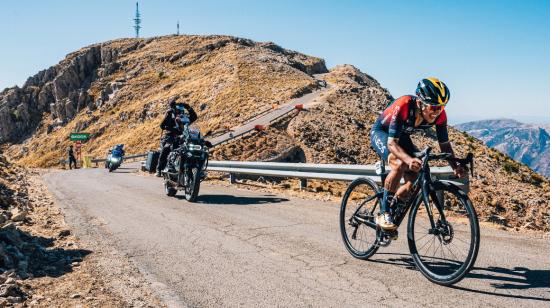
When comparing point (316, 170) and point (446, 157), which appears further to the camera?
point (316, 170)

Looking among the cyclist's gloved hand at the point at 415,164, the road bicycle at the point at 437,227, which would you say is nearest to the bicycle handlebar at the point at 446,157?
the road bicycle at the point at 437,227

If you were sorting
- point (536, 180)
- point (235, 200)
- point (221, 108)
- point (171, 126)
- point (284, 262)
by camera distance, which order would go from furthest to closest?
point (221, 108) < point (536, 180) < point (171, 126) < point (235, 200) < point (284, 262)

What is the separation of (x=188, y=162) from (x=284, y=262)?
5937mm

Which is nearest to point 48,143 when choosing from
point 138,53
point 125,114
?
point 125,114

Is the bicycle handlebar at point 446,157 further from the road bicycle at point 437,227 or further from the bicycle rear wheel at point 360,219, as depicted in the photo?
the bicycle rear wheel at point 360,219

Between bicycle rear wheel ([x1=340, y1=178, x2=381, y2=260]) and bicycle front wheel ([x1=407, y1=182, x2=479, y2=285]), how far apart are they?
2.07 ft

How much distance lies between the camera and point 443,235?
452 cm

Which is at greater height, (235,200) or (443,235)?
(443,235)

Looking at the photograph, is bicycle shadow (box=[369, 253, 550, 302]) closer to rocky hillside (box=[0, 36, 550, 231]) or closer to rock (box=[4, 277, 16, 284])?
rocky hillside (box=[0, 36, 550, 231])

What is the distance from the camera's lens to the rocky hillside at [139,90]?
52438mm

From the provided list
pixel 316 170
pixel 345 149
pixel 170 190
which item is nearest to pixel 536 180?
pixel 345 149

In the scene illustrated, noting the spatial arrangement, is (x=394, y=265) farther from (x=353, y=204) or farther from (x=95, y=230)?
(x=95, y=230)

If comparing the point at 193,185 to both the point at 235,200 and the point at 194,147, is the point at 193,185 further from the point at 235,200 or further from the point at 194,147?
the point at 235,200

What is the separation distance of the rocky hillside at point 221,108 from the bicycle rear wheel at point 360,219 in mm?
3606
